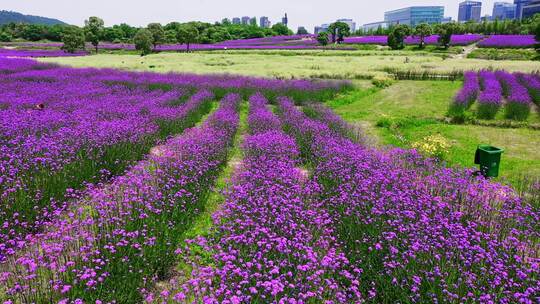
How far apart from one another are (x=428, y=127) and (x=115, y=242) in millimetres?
12073

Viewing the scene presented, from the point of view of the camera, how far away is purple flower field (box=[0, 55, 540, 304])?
3.94 m

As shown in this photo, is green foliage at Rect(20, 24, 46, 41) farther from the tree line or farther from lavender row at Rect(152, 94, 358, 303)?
lavender row at Rect(152, 94, 358, 303)

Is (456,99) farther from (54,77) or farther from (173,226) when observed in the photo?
(54,77)

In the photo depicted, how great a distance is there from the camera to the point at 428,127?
13805mm

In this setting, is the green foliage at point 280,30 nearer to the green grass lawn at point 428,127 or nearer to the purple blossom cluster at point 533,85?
the green grass lawn at point 428,127

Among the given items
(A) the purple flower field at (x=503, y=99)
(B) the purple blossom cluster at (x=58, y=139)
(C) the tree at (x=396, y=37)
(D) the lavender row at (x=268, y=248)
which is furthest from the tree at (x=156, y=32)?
(D) the lavender row at (x=268, y=248)

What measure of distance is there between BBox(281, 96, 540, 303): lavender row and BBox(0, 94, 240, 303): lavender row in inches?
89.8

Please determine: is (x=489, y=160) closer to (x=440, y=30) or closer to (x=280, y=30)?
(x=440, y=30)

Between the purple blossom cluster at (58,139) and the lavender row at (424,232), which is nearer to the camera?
the lavender row at (424,232)

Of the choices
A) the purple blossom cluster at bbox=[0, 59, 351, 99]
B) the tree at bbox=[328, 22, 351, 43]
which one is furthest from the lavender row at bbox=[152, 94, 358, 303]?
the tree at bbox=[328, 22, 351, 43]

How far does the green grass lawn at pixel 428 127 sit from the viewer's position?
10.1 meters

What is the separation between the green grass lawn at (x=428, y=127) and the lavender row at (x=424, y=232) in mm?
2443

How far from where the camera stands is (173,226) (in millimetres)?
5363

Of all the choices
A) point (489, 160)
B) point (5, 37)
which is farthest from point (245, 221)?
point (5, 37)
